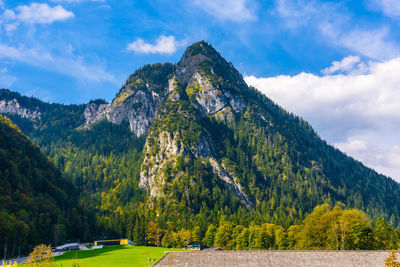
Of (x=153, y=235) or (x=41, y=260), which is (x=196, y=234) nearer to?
(x=153, y=235)

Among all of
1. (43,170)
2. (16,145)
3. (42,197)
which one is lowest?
(42,197)

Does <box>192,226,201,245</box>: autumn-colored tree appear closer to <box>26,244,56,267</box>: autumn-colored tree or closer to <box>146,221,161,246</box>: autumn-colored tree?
<box>146,221,161,246</box>: autumn-colored tree

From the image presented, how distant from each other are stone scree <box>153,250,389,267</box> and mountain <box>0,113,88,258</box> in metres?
69.9

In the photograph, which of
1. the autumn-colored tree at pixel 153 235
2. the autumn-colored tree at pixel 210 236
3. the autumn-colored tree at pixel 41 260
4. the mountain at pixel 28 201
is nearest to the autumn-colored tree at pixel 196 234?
the autumn-colored tree at pixel 210 236

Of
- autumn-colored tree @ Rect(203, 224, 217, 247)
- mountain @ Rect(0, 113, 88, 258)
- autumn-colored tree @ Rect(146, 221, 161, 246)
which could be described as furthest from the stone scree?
autumn-colored tree @ Rect(146, 221, 161, 246)

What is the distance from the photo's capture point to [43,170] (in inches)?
7544

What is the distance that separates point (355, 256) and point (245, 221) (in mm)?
124269

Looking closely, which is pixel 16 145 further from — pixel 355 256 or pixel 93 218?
pixel 355 256

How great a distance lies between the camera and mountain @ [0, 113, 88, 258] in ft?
375

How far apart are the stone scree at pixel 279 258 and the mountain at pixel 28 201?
229ft

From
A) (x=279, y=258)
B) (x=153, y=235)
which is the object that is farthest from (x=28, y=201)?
(x=279, y=258)

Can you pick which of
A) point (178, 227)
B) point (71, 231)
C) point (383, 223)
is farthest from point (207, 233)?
point (383, 223)

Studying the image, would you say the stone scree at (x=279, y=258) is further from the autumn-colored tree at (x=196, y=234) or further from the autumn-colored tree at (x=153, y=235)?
the autumn-colored tree at (x=153, y=235)

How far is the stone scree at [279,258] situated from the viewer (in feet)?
189
